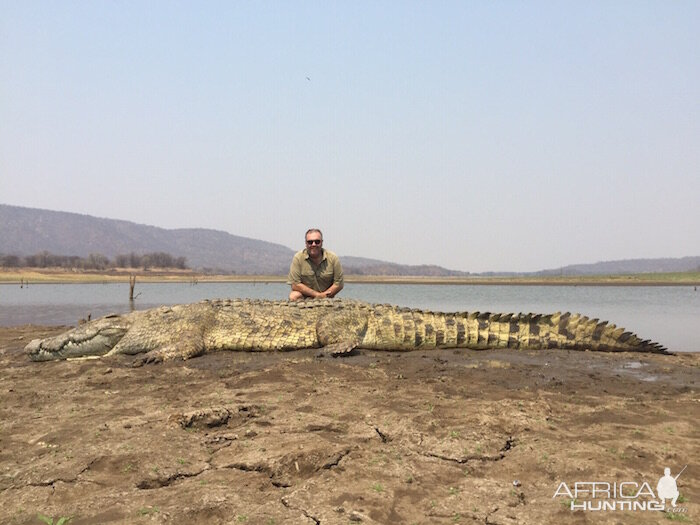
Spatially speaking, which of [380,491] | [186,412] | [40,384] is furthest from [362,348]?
[380,491]

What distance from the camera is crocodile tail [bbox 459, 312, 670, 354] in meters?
8.04

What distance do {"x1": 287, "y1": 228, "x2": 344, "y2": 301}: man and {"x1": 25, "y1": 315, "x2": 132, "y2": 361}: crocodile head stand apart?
3037 mm

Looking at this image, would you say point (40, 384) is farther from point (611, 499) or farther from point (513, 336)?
point (513, 336)

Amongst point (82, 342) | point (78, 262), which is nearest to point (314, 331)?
point (82, 342)

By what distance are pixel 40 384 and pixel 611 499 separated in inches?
238

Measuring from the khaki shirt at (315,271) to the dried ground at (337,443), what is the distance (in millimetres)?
3306

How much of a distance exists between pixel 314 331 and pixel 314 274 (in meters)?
1.92

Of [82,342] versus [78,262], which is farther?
[78,262]

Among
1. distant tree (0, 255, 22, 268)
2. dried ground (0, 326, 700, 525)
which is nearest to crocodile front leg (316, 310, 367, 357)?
dried ground (0, 326, 700, 525)

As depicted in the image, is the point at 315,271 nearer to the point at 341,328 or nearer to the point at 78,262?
the point at 341,328

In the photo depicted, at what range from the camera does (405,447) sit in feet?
11.9

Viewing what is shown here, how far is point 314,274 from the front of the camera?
9484 millimetres

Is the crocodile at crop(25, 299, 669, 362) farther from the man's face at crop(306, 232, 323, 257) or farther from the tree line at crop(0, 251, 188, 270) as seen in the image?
the tree line at crop(0, 251, 188, 270)

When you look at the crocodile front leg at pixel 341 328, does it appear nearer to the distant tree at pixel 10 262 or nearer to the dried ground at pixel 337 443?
the dried ground at pixel 337 443
